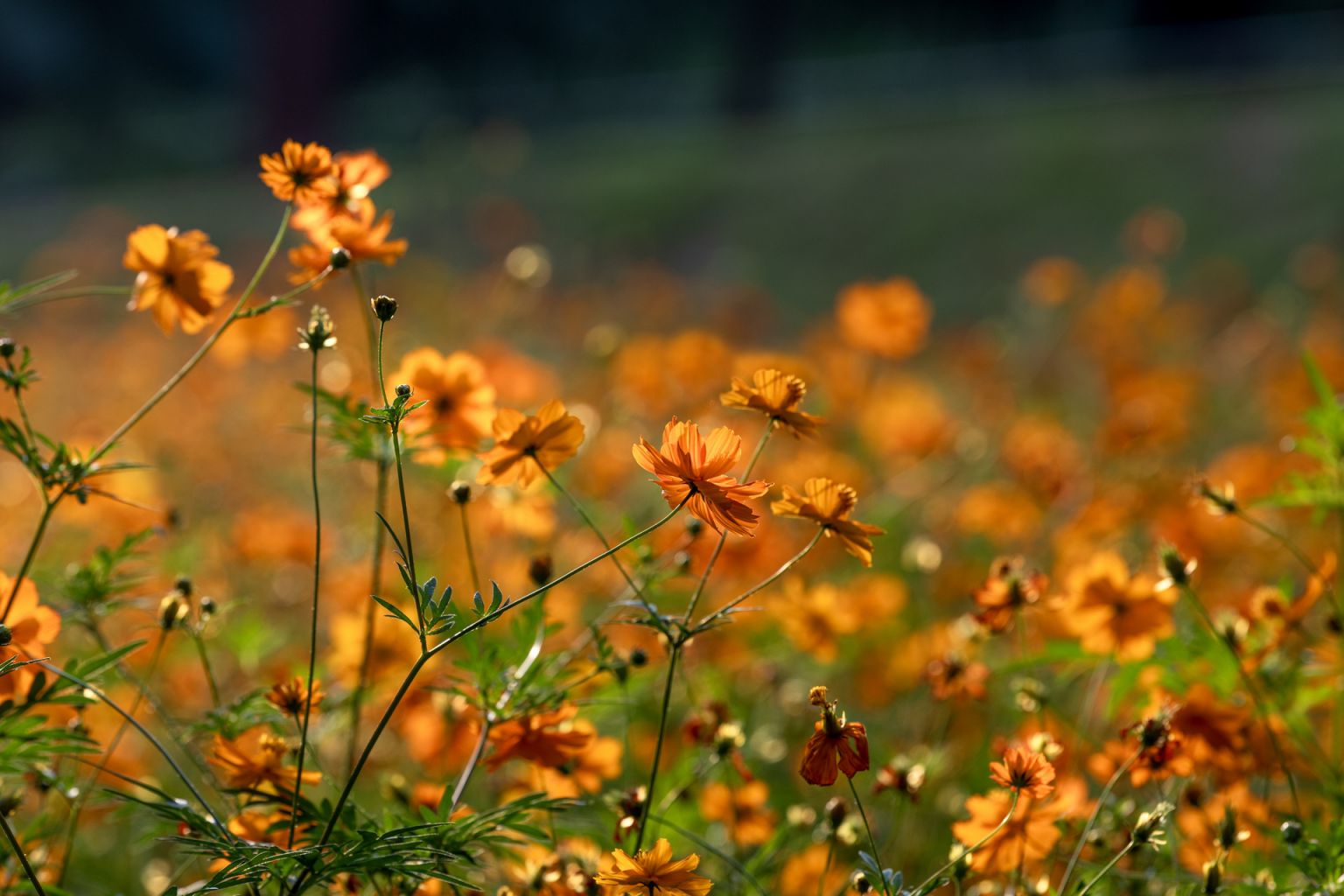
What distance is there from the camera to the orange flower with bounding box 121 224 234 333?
0.89 meters

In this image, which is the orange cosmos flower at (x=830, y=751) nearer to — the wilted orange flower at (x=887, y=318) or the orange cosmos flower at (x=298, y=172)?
the orange cosmos flower at (x=298, y=172)

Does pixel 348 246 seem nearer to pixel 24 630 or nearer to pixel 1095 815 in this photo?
pixel 24 630

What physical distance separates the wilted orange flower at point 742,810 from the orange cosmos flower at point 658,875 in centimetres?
31

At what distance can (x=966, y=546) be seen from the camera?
226cm

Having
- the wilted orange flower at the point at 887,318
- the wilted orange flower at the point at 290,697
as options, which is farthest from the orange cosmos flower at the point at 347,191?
the wilted orange flower at the point at 887,318

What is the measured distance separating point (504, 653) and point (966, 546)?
1.58 metres

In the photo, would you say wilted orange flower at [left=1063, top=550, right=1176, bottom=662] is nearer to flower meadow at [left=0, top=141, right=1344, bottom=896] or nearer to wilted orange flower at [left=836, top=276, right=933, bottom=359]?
flower meadow at [left=0, top=141, right=1344, bottom=896]

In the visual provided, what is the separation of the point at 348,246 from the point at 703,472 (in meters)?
0.37

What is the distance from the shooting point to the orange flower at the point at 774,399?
2.56 ft

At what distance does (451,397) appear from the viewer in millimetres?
973

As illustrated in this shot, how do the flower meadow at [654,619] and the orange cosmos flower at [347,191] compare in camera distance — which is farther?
the orange cosmos flower at [347,191]

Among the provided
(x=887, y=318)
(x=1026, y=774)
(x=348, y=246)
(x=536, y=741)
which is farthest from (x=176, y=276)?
(x=887, y=318)

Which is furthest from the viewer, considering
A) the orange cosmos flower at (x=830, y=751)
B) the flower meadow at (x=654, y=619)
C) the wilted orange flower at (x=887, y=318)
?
the wilted orange flower at (x=887, y=318)

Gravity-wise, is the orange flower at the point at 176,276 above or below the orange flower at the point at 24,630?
above
